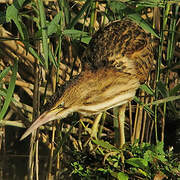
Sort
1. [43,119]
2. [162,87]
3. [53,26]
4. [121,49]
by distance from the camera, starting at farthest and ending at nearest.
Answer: [121,49] → [162,87] → [53,26] → [43,119]

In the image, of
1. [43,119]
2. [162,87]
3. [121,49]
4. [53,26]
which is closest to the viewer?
[43,119]

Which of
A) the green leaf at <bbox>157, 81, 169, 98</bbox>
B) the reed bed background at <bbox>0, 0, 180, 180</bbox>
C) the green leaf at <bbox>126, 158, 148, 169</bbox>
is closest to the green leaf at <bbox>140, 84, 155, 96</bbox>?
the reed bed background at <bbox>0, 0, 180, 180</bbox>

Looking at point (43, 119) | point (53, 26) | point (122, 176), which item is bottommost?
point (122, 176)

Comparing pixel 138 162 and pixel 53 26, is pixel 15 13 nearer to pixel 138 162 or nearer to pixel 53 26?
pixel 53 26

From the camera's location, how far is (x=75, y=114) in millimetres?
2199

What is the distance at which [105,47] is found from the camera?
6.84ft

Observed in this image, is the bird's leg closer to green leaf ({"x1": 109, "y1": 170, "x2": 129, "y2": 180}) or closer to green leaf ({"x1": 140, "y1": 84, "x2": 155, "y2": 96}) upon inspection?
green leaf ({"x1": 140, "y1": 84, "x2": 155, "y2": 96})

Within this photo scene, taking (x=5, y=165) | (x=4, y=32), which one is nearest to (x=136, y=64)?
(x=4, y=32)

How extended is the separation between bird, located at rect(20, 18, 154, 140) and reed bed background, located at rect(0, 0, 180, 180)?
54mm

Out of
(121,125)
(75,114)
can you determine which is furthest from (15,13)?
(121,125)

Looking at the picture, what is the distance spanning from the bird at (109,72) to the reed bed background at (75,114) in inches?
2.1

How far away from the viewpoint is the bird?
1.80 meters

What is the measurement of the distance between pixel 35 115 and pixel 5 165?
839 millimetres

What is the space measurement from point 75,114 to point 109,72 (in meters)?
0.32
